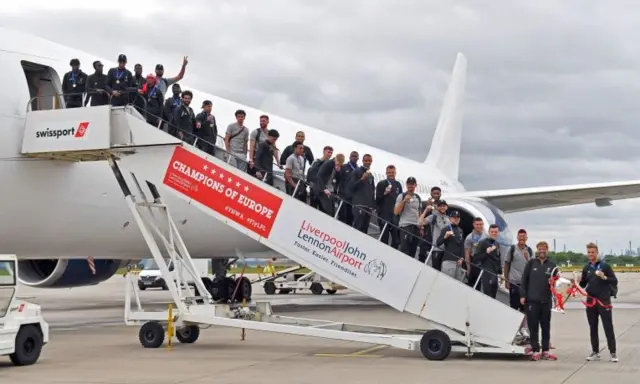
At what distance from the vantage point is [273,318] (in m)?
10.5

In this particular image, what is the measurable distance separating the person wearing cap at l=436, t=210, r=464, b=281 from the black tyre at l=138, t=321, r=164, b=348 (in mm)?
3503

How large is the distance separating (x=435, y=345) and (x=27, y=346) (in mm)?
4278

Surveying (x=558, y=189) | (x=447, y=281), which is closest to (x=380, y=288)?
(x=447, y=281)

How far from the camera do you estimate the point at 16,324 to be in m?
8.46

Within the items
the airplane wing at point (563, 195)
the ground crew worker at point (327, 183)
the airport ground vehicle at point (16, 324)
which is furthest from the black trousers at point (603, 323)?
the airplane wing at point (563, 195)

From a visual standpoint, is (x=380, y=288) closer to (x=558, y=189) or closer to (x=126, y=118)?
(x=126, y=118)

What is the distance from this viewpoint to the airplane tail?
28172 millimetres

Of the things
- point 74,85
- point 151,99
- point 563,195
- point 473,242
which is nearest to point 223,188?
point 151,99

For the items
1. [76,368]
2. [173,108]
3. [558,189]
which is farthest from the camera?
[558,189]

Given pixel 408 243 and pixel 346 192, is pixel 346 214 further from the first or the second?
pixel 408 243

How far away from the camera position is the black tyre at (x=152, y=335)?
408 inches

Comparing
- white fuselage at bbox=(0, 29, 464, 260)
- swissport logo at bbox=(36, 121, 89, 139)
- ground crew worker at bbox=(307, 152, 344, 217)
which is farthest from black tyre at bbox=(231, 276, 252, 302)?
swissport logo at bbox=(36, 121, 89, 139)

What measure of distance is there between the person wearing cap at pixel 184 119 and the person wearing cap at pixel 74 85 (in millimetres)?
1228

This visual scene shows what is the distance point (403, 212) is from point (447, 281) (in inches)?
55.2
